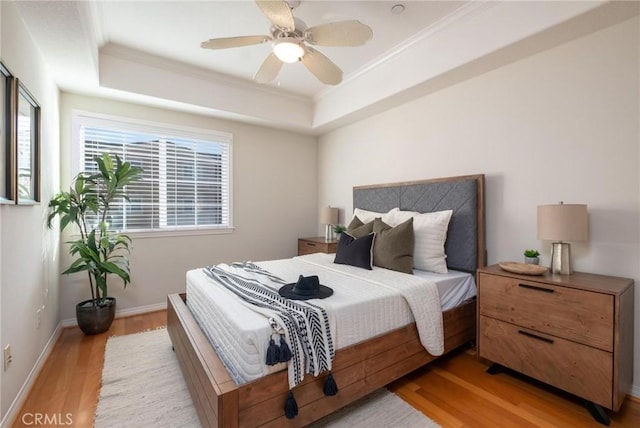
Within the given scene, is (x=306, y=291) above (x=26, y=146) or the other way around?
the other way around

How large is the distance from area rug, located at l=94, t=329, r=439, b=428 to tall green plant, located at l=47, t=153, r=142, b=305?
84 cm

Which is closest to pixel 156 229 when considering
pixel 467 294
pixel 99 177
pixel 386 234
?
pixel 99 177

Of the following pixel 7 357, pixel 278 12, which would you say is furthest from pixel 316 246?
pixel 7 357

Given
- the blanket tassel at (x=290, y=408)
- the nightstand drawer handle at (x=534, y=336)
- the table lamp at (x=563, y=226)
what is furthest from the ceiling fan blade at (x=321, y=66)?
the nightstand drawer handle at (x=534, y=336)

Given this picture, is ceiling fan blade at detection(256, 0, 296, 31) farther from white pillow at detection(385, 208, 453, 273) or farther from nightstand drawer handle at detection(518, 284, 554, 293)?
nightstand drawer handle at detection(518, 284, 554, 293)

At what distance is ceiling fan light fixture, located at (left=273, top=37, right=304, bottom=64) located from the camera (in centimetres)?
196

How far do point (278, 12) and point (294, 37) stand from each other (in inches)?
10.2

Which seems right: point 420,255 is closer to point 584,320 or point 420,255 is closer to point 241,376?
point 584,320

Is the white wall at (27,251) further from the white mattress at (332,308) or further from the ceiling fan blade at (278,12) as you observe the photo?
the ceiling fan blade at (278,12)

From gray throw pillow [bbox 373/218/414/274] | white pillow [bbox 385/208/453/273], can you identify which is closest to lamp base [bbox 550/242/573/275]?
white pillow [bbox 385/208/453/273]

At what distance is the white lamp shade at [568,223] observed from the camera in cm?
191

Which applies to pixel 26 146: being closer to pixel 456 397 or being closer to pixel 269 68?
pixel 269 68

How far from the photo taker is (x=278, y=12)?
1.70 m

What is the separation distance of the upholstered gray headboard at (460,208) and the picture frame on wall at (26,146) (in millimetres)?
3195
